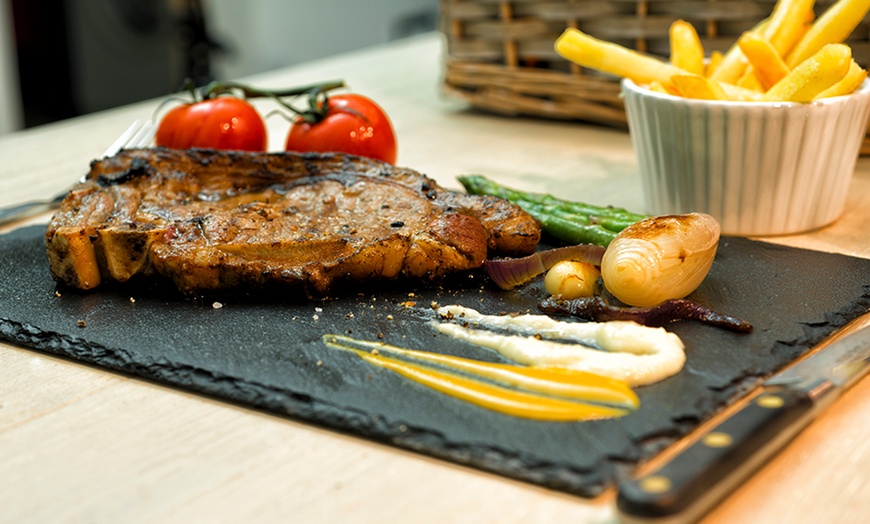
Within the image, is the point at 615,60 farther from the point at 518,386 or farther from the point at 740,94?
the point at 518,386

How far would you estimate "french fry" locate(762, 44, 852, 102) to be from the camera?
239 cm

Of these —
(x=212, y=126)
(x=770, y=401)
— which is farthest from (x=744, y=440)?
(x=212, y=126)

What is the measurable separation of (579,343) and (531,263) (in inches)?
15.6

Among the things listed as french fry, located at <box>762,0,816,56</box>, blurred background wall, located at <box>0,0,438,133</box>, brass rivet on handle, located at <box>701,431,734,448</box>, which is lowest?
blurred background wall, located at <box>0,0,438,133</box>

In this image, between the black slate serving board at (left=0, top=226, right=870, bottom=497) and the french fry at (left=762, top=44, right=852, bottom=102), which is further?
the french fry at (left=762, top=44, right=852, bottom=102)

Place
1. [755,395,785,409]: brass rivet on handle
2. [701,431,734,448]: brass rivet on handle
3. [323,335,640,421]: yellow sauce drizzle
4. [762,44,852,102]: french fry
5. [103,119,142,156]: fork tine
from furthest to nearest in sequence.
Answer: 1. [103,119,142,156]: fork tine
2. [762,44,852,102]: french fry
3. [323,335,640,421]: yellow sauce drizzle
4. [755,395,785,409]: brass rivet on handle
5. [701,431,734,448]: brass rivet on handle

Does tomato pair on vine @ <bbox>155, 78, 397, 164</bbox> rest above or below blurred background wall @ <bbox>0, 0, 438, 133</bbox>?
above

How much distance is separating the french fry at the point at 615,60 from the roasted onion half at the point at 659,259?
64 centimetres

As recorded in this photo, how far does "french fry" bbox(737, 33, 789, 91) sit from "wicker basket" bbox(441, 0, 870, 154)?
81 cm

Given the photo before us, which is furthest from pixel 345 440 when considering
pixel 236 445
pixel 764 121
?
pixel 764 121

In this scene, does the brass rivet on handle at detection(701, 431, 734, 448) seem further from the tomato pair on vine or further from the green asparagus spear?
the tomato pair on vine

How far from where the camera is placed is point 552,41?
12.8 ft

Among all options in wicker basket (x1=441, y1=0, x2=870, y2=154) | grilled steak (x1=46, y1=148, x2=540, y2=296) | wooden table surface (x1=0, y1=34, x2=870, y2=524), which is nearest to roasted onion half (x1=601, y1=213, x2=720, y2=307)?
grilled steak (x1=46, y1=148, x2=540, y2=296)

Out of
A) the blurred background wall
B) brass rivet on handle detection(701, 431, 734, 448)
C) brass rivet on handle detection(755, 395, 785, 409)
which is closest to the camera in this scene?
brass rivet on handle detection(701, 431, 734, 448)
